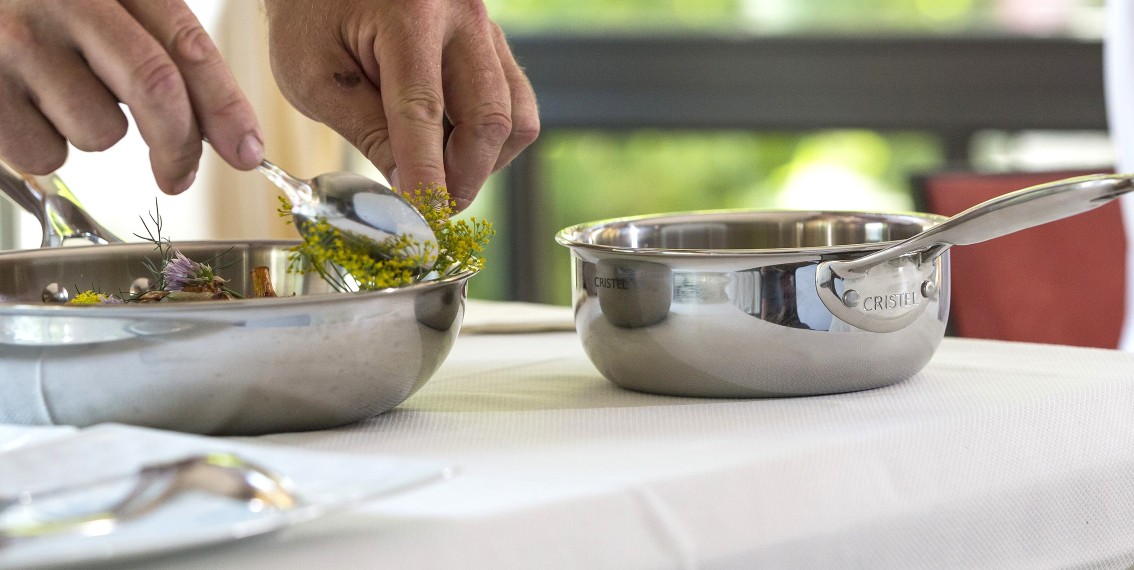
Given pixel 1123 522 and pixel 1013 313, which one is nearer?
pixel 1123 522

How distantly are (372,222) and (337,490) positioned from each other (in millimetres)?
204

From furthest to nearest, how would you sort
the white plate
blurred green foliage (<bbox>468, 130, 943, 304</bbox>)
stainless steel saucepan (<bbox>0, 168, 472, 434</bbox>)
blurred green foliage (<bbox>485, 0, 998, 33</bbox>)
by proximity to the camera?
blurred green foliage (<bbox>468, 130, 943, 304</bbox>) < blurred green foliage (<bbox>485, 0, 998, 33</bbox>) < stainless steel saucepan (<bbox>0, 168, 472, 434</bbox>) < the white plate

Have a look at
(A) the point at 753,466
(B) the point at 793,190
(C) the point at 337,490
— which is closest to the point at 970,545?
(A) the point at 753,466

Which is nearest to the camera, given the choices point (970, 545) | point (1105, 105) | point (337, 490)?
point (337, 490)

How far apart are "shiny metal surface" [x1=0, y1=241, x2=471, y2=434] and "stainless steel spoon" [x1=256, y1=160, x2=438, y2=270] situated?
1.3 inches

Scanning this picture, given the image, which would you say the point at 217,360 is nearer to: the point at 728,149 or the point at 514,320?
the point at 514,320

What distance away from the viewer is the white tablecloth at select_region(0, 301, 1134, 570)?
1.20 ft

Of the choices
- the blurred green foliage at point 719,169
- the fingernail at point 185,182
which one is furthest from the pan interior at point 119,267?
the blurred green foliage at point 719,169

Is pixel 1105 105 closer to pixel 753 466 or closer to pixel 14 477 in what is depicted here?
pixel 753 466

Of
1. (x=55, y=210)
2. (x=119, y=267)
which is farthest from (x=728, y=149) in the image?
(x=119, y=267)

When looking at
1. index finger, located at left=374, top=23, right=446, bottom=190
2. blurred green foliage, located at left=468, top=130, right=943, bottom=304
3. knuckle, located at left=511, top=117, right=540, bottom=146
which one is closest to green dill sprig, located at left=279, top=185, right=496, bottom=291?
index finger, located at left=374, top=23, right=446, bottom=190

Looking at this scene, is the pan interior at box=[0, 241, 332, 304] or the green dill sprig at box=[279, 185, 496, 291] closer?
the green dill sprig at box=[279, 185, 496, 291]

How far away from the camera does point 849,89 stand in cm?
268

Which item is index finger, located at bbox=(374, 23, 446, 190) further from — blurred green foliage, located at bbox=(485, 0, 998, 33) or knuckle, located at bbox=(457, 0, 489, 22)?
blurred green foliage, located at bbox=(485, 0, 998, 33)
